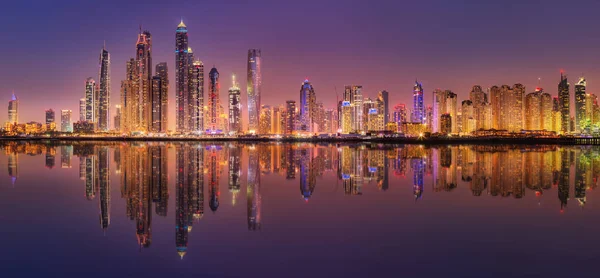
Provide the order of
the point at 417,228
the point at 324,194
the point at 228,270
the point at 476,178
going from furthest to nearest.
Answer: the point at 476,178
the point at 324,194
the point at 417,228
the point at 228,270

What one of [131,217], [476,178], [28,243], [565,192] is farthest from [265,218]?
[476,178]

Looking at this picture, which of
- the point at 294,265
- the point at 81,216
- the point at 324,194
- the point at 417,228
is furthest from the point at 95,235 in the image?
the point at 324,194

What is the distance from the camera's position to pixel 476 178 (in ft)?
108

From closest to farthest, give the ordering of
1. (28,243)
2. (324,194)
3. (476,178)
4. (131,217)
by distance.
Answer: (28,243)
(131,217)
(324,194)
(476,178)

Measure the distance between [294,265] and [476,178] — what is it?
24614 millimetres

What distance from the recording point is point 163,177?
31.3m

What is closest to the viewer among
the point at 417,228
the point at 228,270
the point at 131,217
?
the point at 228,270

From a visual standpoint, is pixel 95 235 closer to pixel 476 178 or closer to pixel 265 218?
pixel 265 218

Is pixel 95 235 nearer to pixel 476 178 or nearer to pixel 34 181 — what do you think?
pixel 34 181

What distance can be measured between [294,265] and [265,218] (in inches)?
246

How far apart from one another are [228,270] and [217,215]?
7.07 metres

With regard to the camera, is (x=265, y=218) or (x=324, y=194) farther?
(x=324, y=194)

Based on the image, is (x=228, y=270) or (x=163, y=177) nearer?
(x=228, y=270)

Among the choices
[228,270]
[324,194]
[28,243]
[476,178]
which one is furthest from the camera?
[476,178]
